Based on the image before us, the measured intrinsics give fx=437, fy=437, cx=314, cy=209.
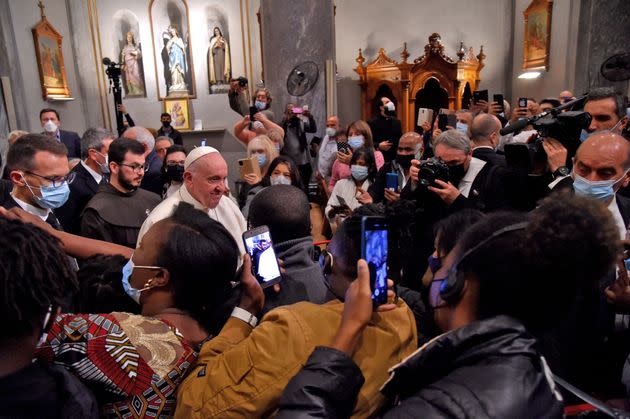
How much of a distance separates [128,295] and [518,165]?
2210 millimetres

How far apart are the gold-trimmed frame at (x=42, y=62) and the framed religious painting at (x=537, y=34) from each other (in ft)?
33.5

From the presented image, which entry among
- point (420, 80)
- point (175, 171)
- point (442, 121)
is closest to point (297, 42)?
point (442, 121)

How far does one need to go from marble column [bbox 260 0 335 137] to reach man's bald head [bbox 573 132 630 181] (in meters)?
4.85

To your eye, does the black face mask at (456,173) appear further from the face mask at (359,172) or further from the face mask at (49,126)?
the face mask at (49,126)

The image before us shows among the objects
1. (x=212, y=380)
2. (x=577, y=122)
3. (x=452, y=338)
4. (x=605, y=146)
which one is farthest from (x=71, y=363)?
(x=577, y=122)

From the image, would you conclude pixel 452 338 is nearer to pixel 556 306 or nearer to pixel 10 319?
pixel 556 306

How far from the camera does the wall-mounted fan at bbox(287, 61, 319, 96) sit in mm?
6641

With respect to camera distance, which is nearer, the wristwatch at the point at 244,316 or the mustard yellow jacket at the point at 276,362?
the mustard yellow jacket at the point at 276,362

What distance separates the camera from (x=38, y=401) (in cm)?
92

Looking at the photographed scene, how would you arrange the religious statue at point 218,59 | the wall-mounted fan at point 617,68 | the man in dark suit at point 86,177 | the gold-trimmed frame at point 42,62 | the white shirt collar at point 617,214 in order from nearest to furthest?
1. the white shirt collar at point 617,214
2. the man in dark suit at point 86,177
3. the wall-mounted fan at point 617,68
4. the gold-trimmed frame at point 42,62
5. the religious statue at point 218,59

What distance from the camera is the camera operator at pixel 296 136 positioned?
19.7 ft

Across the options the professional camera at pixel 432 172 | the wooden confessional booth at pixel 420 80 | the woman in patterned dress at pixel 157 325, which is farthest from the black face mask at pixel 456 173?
the wooden confessional booth at pixel 420 80

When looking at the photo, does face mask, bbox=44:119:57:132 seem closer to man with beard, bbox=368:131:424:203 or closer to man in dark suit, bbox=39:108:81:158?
man in dark suit, bbox=39:108:81:158

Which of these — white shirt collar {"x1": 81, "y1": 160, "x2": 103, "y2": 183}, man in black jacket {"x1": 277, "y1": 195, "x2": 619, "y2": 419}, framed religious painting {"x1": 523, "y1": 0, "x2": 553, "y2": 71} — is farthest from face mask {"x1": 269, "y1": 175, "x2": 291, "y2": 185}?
framed religious painting {"x1": 523, "y1": 0, "x2": 553, "y2": 71}
